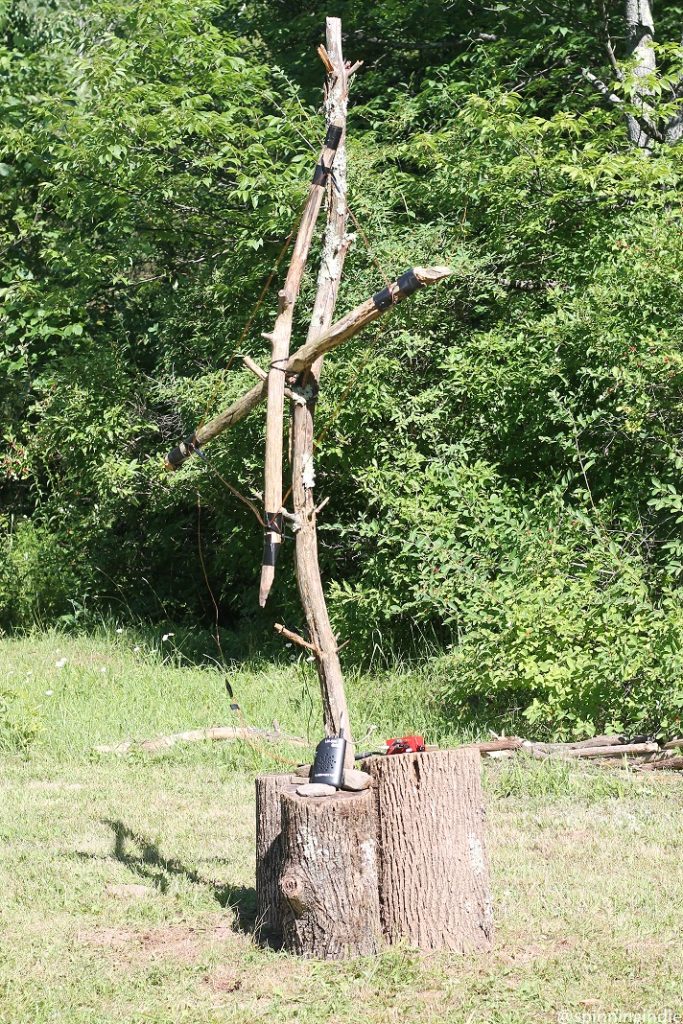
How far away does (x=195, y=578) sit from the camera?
12.1 meters

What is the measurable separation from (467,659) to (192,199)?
5.32m

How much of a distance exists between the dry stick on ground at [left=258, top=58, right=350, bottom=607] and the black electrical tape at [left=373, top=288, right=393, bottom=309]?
44cm

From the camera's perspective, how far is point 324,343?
4.30 m

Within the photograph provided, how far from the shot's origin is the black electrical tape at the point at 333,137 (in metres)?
4.43

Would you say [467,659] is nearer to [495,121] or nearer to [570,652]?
[570,652]

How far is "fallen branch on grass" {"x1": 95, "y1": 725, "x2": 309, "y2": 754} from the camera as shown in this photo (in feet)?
23.8

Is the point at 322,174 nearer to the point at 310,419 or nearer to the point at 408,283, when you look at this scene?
the point at 408,283

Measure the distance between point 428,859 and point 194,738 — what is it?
3602 mm

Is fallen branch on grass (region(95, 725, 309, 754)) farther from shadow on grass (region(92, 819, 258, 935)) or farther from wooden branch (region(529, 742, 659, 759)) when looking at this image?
wooden branch (region(529, 742, 659, 759))

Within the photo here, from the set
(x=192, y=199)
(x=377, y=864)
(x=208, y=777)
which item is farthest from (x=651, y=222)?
(x=377, y=864)

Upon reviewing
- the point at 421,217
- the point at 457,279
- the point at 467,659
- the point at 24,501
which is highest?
the point at 421,217

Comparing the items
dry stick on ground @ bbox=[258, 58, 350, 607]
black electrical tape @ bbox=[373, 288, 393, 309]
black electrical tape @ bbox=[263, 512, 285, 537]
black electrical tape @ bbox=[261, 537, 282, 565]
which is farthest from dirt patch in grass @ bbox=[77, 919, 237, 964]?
black electrical tape @ bbox=[373, 288, 393, 309]

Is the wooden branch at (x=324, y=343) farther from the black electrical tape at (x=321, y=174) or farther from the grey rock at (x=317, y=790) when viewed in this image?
the grey rock at (x=317, y=790)

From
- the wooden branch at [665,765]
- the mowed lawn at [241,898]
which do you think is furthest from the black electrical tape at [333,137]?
the wooden branch at [665,765]
